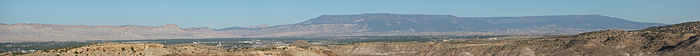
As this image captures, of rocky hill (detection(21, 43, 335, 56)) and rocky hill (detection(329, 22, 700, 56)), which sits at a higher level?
rocky hill (detection(21, 43, 335, 56))

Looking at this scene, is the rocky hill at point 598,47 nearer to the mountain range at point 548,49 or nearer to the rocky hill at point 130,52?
the mountain range at point 548,49

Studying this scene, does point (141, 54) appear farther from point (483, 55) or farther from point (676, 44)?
point (676, 44)

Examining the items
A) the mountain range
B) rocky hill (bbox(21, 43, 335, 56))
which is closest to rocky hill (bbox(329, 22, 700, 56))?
the mountain range

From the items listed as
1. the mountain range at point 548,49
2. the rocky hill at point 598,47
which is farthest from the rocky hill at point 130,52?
the rocky hill at point 598,47

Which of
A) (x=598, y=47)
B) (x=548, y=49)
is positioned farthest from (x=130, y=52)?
(x=598, y=47)

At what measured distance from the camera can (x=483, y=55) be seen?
305ft

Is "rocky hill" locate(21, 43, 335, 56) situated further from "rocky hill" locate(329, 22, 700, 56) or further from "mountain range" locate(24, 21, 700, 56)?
"rocky hill" locate(329, 22, 700, 56)

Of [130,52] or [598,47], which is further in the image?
[598,47]

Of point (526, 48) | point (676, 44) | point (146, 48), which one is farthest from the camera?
A: point (526, 48)

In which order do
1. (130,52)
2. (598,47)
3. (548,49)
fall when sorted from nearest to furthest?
(130,52)
(598,47)
(548,49)

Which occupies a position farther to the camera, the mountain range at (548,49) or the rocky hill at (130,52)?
A: the rocky hill at (130,52)

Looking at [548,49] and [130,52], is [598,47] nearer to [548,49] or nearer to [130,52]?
[548,49]

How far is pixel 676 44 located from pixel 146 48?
179 ft

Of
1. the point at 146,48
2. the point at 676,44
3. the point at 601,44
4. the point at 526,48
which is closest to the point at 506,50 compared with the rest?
the point at 526,48
